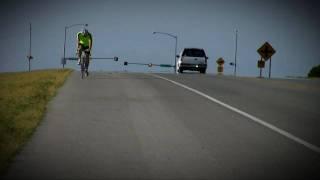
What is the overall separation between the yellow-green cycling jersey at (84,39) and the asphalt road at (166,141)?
26.2 feet

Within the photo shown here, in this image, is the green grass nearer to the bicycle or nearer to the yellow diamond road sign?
the bicycle

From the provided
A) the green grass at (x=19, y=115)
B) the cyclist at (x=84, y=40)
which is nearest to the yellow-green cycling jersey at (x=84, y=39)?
the cyclist at (x=84, y=40)

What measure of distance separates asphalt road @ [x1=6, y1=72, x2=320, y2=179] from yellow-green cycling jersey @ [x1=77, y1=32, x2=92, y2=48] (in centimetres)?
799

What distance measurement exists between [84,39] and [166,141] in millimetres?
14784

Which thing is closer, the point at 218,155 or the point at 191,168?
the point at 191,168

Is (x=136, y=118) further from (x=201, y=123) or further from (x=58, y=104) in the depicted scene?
(x=58, y=104)

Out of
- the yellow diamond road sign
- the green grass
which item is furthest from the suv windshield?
the green grass

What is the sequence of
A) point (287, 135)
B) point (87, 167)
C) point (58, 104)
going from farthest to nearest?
point (58, 104), point (287, 135), point (87, 167)

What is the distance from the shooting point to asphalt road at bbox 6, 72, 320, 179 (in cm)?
809

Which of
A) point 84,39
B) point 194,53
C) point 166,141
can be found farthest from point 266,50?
point 166,141

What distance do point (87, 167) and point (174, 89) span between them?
1197 centimetres

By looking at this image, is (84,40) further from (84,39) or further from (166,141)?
(166,141)

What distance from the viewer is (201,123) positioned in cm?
1220

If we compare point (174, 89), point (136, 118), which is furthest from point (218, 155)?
point (174, 89)
